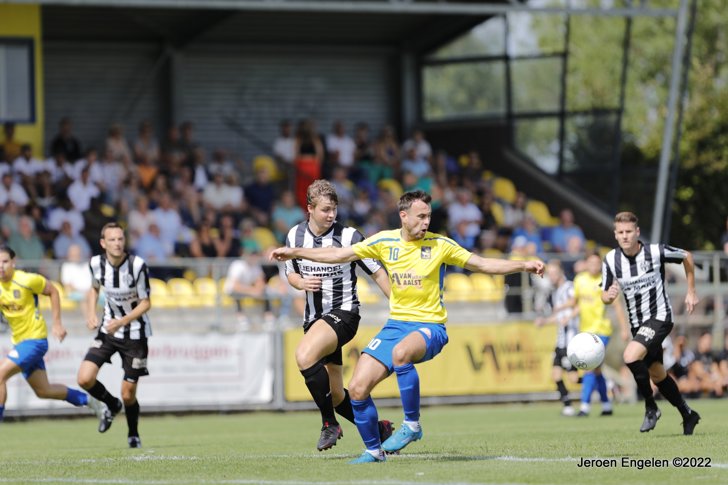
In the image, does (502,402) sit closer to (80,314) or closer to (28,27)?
(80,314)

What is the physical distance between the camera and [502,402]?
20297 mm

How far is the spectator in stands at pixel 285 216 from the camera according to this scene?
75.7ft

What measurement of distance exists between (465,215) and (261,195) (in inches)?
153

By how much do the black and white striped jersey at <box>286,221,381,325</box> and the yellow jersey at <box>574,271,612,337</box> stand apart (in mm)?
7021

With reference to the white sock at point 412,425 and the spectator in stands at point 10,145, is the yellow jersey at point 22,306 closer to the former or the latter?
the white sock at point 412,425

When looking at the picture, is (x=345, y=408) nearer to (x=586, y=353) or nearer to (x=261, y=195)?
(x=586, y=353)

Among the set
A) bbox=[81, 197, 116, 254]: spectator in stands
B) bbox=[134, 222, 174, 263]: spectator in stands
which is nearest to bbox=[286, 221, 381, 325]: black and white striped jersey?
bbox=[134, 222, 174, 263]: spectator in stands

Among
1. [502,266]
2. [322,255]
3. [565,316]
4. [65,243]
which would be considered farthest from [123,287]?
[65,243]

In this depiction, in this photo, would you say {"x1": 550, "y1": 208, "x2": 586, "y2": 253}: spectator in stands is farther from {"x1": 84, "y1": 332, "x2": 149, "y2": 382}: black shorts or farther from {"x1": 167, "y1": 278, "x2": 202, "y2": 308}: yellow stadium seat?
{"x1": 84, "y1": 332, "x2": 149, "y2": 382}: black shorts

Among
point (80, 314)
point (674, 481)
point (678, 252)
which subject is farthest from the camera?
point (80, 314)

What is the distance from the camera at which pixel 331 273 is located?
1001 centimetres

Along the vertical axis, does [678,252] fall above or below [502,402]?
above

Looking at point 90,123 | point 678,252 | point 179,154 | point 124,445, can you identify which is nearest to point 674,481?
point 678,252

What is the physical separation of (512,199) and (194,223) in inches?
293
